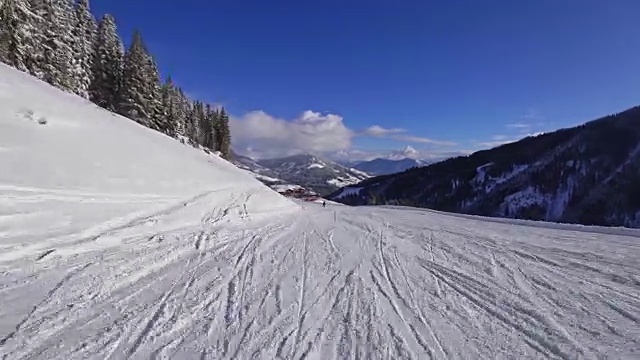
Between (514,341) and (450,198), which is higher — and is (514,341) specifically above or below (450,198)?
below

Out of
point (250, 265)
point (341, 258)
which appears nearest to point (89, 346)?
point (250, 265)

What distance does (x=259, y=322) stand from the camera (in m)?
5.16

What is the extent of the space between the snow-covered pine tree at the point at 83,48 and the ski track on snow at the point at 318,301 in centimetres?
3059

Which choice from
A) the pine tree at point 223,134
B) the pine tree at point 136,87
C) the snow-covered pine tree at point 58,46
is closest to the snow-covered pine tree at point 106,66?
the pine tree at point 136,87

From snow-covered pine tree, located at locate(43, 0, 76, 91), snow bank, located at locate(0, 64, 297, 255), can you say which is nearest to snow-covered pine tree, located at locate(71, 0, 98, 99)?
snow-covered pine tree, located at locate(43, 0, 76, 91)

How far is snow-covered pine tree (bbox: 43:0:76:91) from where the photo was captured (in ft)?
98.5

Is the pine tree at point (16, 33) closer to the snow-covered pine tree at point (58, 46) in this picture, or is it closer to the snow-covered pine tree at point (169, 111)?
the snow-covered pine tree at point (58, 46)

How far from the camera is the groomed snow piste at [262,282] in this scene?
454 centimetres

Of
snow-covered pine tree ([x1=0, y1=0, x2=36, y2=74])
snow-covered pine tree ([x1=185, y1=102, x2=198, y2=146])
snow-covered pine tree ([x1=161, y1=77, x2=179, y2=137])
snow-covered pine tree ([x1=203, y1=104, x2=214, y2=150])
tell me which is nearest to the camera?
snow-covered pine tree ([x1=0, y1=0, x2=36, y2=74])

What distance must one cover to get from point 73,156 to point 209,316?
11.3 meters

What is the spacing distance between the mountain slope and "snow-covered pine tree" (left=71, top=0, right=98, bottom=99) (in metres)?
75.3

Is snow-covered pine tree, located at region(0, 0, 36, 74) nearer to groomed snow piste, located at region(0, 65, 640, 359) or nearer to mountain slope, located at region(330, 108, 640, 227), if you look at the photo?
groomed snow piste, located at region(0, 65, 640, 359)

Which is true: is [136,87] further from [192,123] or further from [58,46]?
[192,123]

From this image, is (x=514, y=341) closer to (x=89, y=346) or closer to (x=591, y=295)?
(x=591, y=295)
